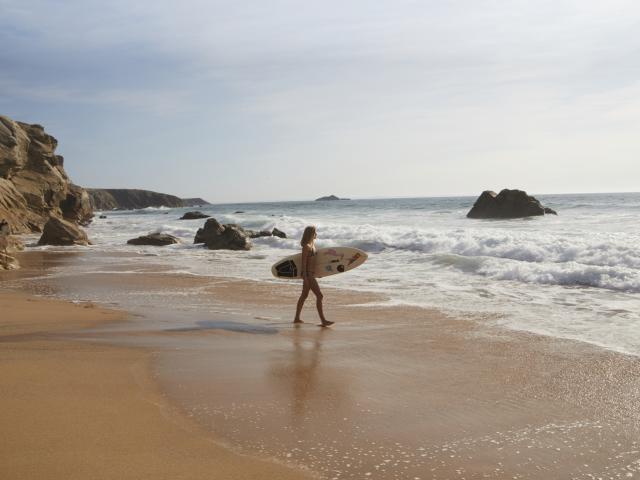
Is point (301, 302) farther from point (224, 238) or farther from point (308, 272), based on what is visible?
point (224, 238)

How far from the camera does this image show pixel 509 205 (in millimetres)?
40688

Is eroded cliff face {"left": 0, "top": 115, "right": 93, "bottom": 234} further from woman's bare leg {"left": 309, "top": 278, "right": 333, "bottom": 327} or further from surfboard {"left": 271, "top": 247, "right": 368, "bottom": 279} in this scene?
woman's bare leg {"left": 309, "top": 278, "right": 333, "bottom": 327}

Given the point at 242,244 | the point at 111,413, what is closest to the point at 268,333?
the point at 111,413

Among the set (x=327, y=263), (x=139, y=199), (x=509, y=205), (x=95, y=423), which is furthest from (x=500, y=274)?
(x=139, y=199)

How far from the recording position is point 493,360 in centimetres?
623

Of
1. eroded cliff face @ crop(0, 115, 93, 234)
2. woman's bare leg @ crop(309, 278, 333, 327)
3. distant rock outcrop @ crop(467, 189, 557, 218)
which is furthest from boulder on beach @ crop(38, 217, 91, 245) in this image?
distant rock outcrop @ crop(467, 189, 557, 218)

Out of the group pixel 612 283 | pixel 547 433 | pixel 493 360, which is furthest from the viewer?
pixel 612 283

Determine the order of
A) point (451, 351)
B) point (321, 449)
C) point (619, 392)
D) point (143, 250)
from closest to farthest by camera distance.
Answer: point (321, 449) → point (619, 392) → point (451, 351) → point (143, 250)

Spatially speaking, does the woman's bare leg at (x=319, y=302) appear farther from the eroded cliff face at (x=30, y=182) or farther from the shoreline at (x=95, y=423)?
the eroded cliff face at (x=30, y=182)

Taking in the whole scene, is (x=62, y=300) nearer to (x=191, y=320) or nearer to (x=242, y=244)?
(x=191, y=320)

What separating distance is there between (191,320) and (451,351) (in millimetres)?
3896

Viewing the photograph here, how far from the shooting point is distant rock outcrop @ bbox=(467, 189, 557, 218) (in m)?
40.3

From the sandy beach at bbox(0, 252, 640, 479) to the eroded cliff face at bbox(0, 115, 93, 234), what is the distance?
24521 mm

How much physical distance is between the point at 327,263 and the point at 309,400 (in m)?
6.09
